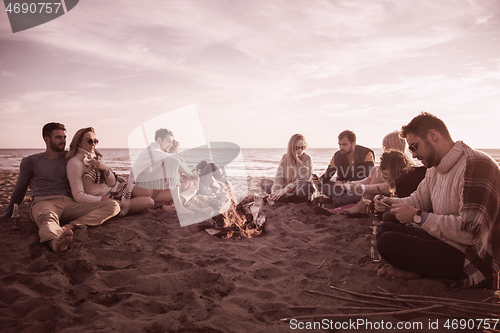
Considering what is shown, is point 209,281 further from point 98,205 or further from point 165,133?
point 165,133

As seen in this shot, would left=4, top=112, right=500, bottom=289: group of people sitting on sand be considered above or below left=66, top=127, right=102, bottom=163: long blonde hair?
below

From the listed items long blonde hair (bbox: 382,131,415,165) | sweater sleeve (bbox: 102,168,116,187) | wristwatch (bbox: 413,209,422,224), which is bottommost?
wristwatch (bbox: 413,209,422,224)

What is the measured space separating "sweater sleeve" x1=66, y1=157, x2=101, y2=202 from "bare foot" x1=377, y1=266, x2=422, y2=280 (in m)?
4.40

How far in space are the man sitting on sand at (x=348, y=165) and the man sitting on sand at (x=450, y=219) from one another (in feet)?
10.1

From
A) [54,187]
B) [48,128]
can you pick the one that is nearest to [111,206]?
[54,187]

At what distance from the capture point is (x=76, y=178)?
468cm

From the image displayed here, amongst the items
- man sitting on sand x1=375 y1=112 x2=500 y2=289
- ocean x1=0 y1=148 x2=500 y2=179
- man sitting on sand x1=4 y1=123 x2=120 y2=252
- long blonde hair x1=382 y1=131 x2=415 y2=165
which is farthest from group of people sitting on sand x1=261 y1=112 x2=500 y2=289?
ocean x1=0 y1=148 x2=500 y2=179

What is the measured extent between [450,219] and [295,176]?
14.3 ft

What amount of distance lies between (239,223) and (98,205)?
238 cm

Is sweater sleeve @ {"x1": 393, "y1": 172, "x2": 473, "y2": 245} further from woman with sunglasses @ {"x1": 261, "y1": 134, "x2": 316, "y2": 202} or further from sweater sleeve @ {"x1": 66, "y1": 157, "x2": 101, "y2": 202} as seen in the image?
sweater sleeve @ {"x1": 66, "y1": 157, "x2": 101, "y2": 202}

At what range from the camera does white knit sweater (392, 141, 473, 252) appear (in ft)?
8.82

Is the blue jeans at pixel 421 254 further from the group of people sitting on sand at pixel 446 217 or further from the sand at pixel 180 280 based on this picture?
the sand at pixel 180 280

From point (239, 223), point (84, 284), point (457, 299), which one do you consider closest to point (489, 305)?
point (457, 299)

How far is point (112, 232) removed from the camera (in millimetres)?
4480
